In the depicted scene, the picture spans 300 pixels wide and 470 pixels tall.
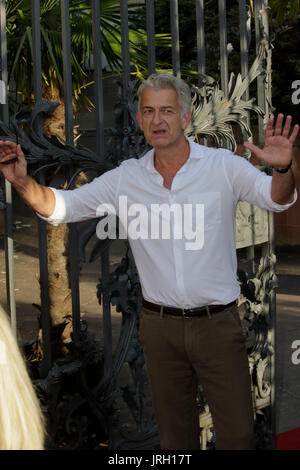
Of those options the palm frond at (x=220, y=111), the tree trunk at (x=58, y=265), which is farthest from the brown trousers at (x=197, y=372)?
the tree trunk at (x=58, y=265)

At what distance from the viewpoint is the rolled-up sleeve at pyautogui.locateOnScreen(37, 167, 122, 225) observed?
3.18 m

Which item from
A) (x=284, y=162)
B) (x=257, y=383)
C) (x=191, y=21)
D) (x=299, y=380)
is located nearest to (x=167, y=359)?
(x=284, y=162)

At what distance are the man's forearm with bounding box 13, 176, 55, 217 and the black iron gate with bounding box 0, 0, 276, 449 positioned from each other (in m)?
0.26

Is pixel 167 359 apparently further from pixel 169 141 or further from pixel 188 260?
pixel 169 141

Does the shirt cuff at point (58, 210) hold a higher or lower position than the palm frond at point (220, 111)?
lower

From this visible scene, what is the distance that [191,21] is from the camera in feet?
42.9

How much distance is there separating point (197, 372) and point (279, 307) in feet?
17.5

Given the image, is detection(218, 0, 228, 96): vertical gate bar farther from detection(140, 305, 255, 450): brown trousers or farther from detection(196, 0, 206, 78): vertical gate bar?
detection(140, 305, 255, 450): brown trousers

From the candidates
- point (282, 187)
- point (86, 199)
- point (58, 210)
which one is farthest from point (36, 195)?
point (282, 187)

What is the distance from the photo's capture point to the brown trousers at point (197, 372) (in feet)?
10.2

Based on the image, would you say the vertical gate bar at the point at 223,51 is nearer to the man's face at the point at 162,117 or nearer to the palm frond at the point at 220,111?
the palm frond at the point at 220,111

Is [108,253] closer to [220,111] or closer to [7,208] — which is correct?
[7,208]


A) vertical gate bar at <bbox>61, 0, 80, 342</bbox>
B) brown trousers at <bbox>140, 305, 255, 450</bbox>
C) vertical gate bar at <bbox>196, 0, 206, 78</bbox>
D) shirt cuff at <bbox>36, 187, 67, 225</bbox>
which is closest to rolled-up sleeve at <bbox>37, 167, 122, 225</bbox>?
shirt cuff at <bbox>36, 187, 67, 225</bbox>

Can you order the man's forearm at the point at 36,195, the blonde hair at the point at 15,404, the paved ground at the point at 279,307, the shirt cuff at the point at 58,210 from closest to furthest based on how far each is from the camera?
the blonde hair at the point at 15,404 < the man's forearm at the point at 36,195 < the shirt cuff at the point at 58,210 < the paved ground at the point at 279,307
